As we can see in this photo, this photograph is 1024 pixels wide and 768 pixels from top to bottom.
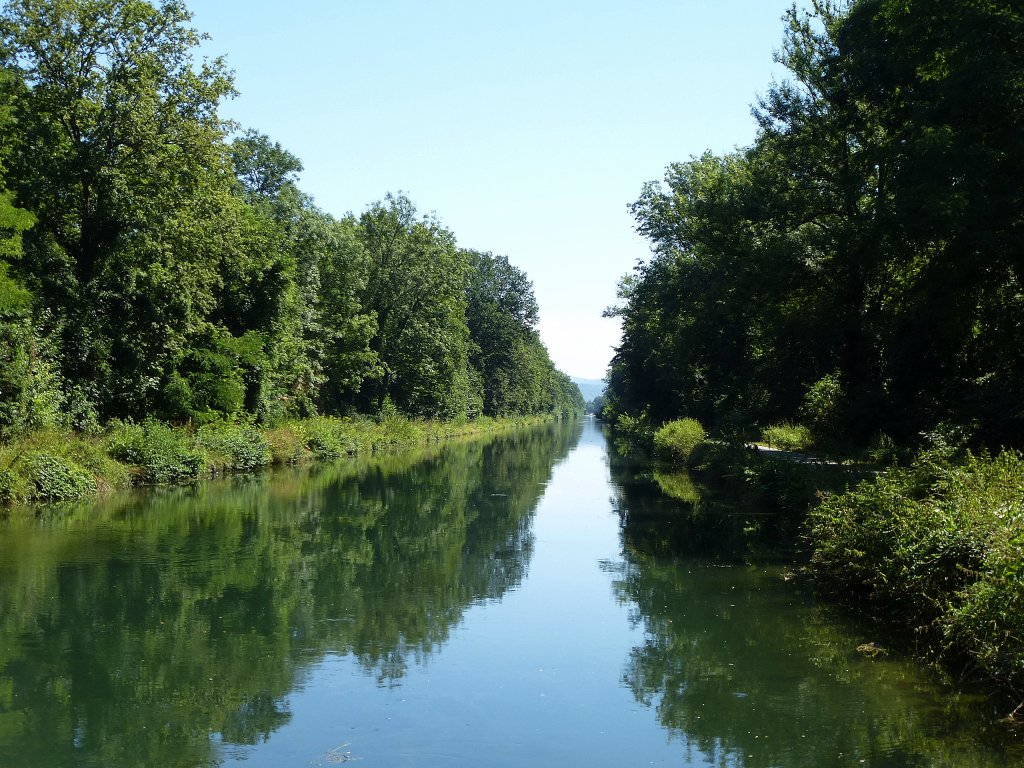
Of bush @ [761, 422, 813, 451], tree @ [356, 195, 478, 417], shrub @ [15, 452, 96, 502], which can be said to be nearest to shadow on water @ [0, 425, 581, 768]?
shrub @ [15, 452, 96, 502]

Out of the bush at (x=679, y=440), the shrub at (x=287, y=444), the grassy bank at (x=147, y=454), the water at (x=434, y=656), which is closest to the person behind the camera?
the water at (x=434, y=656)

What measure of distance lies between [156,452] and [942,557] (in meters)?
23.1

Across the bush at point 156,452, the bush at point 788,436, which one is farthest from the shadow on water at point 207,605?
the bush at point 788,436

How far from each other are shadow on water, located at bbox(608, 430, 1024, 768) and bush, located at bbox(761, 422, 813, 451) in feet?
55.4

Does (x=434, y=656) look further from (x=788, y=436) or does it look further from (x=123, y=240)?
(x=788, y=436)

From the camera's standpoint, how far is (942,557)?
33.8 feet

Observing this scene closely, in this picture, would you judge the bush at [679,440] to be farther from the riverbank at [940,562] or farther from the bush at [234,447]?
the riverbank at [940,562]

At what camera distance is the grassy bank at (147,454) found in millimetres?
21766

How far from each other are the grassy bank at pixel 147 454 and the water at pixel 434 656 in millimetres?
1574

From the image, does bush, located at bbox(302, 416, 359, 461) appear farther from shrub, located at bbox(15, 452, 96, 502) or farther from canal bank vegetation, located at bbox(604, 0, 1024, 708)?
shrub, located at bbox(15, 452, 96, 502)

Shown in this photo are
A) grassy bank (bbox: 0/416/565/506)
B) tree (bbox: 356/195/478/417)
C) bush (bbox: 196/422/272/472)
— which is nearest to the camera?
grassy bank (bbox: 0/416/565/506)

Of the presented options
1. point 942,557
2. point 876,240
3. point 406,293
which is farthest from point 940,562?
point 406,293

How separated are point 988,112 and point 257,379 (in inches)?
1084

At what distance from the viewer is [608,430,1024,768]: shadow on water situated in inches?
308
